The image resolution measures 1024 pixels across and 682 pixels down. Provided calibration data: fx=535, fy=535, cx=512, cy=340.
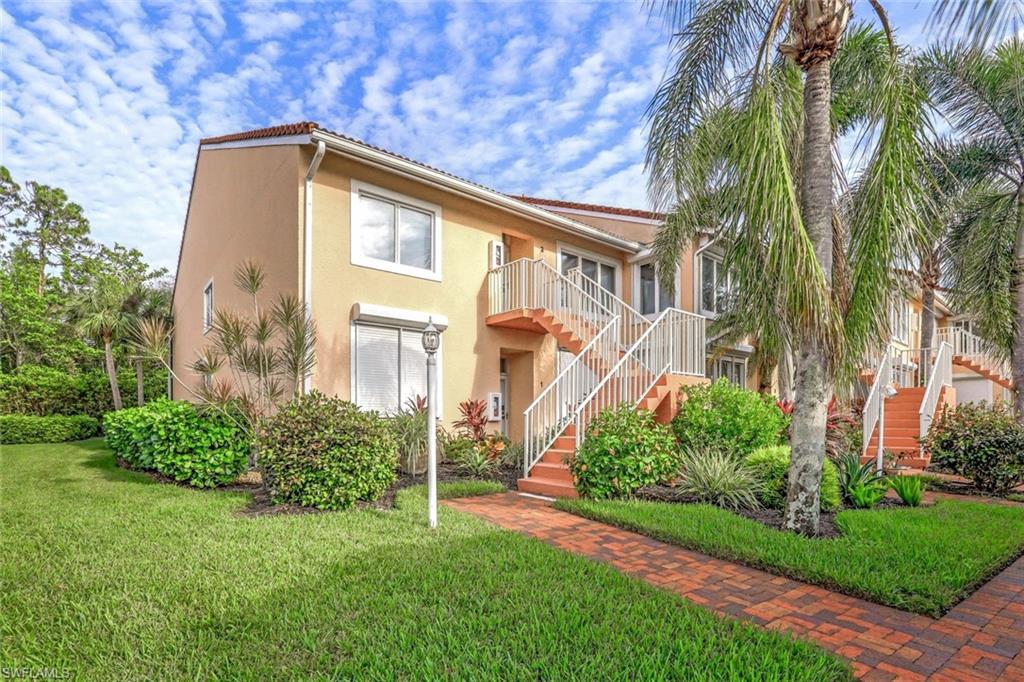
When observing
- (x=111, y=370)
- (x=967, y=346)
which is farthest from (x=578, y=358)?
(x=967, y=346)

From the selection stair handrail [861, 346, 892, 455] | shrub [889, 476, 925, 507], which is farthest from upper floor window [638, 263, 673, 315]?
shrub [889, 476, 925, 507]

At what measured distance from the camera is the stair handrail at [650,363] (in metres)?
9.27

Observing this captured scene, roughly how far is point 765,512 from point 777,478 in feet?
2.21

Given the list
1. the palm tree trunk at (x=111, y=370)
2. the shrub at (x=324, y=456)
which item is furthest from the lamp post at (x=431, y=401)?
the palm tree trunk at (x=111, y=370)

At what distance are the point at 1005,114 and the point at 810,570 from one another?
12.6 meters

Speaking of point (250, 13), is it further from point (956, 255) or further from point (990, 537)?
point (956, 255)

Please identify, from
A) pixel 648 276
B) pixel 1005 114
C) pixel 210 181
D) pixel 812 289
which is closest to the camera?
pixel 812 289

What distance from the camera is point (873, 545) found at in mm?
5426

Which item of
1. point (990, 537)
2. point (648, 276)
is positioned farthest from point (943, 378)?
point (990, 537)

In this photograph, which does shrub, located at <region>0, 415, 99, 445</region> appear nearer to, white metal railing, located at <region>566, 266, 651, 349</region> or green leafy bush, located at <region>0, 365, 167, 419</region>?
green leafy bush, located at <region>0, 365, 167, 419</region>

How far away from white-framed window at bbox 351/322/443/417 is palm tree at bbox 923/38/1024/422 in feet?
39.3

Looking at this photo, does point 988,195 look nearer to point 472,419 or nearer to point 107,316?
point 472,419

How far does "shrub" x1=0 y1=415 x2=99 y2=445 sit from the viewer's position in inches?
655

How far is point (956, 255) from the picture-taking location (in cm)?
1326
